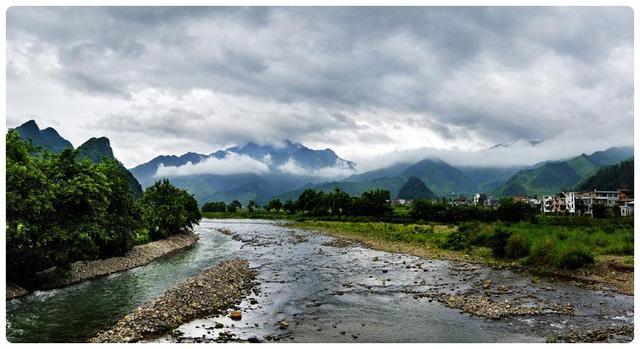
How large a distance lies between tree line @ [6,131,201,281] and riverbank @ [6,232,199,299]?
2.02 ft

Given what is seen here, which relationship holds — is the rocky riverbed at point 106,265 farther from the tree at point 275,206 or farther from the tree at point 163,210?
the tree at point 275,206

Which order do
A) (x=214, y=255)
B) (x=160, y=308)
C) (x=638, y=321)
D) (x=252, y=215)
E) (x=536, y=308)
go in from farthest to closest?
(x=252, y=215) < (x=214, y=255) < (x=536, y=308) < (x=160, y=308) < (x=638, y=321)

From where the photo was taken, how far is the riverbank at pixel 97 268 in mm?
25098

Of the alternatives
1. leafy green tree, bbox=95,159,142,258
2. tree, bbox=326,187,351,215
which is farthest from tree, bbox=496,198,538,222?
leafy green tree, bbox=95,159,142,258

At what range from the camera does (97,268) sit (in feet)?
102

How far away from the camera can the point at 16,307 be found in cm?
2095

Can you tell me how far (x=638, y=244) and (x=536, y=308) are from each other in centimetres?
738

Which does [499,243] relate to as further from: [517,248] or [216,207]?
[216,207]

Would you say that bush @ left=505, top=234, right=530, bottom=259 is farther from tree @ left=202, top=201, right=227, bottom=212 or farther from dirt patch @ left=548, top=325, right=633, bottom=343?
tree @ left=202, top=201, right=227, bottom=212

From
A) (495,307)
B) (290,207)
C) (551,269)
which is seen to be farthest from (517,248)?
(290,207)

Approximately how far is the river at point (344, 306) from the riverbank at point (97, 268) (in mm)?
934

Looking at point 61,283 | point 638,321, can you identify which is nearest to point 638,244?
point 638,321

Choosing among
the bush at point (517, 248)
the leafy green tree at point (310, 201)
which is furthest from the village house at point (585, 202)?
the bush at point (517, 248)

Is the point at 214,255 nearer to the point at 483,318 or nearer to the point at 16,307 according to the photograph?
the point at 16,307
